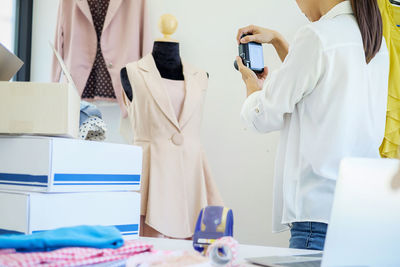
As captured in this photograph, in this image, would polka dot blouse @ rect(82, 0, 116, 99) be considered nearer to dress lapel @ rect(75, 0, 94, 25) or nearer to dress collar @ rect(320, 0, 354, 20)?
dress lapel @ rect(75, 0, 94, 25)

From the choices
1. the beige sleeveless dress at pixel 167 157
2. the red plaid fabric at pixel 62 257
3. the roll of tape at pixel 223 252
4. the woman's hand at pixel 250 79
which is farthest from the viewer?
the beige sleeveless dress at pixel 167 157

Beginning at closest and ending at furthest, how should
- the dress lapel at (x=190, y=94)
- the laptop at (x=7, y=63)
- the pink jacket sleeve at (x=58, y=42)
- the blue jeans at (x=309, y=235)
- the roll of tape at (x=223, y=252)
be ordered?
the roll of tape at (x=223, y=252) → the blue jeans at (x=309, y=235) → the laptop at (x=7, y=63) → the dress lapel at (x=190, y=94) → the pink jacket sleeve at (x=58, y=42)

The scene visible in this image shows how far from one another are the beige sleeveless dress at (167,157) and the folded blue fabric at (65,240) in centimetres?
140

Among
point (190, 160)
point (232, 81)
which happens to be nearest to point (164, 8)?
point (232, 81)

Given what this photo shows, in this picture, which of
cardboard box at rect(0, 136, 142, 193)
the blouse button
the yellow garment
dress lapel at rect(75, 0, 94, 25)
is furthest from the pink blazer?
cardboard box at rect(0, 136, 142, 193)

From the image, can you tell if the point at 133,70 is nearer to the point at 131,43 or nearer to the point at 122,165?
the point at 131,43

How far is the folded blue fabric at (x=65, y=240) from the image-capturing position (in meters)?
0.77

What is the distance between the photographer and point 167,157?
231 centimetres

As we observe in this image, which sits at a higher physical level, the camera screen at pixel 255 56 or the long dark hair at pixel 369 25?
the long dark hair at pixel 369 25

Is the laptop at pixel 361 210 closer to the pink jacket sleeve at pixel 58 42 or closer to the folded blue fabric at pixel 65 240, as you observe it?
the folded blue fabric at pixel 65 240

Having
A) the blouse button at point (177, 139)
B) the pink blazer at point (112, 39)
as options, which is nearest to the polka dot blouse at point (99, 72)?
the pink blazer at point (112, 39)

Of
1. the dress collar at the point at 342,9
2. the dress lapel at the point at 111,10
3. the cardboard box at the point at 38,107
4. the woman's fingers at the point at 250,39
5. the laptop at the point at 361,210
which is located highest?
the dress lapel at the point at 111,10

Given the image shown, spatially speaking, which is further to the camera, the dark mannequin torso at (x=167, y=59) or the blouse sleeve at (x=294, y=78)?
the dark mannequin torso at (x=167, y=59)

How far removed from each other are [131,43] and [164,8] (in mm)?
319
